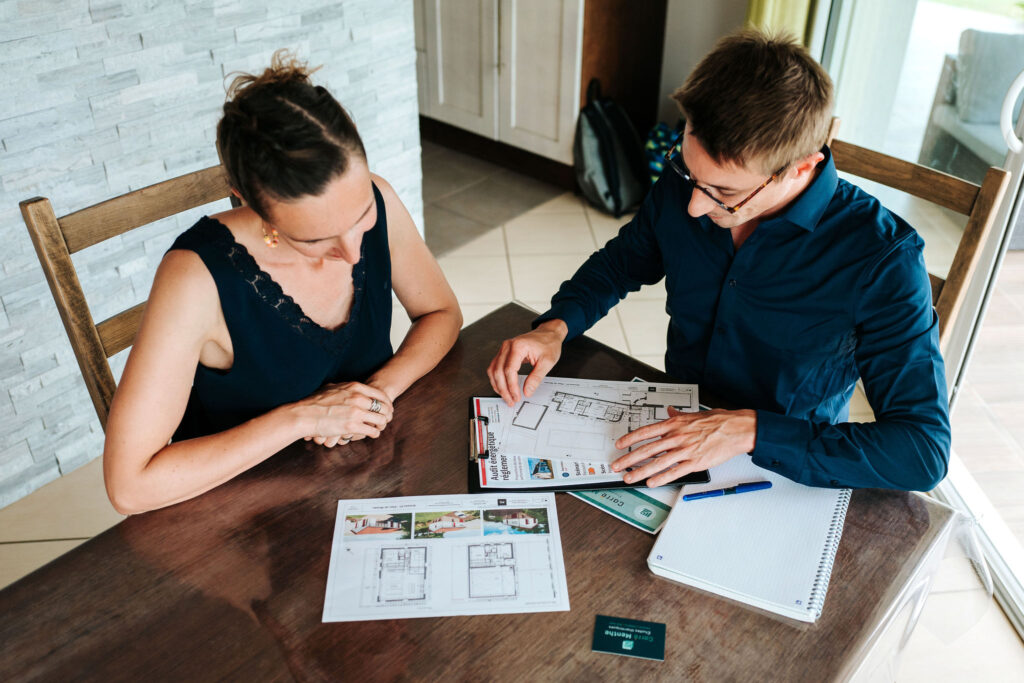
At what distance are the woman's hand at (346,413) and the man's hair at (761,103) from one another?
2.03 feet

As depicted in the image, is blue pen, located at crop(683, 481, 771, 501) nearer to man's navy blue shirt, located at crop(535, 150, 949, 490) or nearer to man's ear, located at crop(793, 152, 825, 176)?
man's navy blue shirt, located at crop(535, 150, 949, 490)

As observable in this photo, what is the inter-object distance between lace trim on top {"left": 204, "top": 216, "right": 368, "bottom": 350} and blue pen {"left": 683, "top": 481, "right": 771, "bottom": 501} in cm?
62

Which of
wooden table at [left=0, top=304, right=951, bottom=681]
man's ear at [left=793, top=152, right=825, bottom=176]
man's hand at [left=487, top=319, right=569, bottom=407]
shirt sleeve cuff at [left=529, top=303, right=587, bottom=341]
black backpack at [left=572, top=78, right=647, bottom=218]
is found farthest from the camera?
black backpack at [left=572, top=78, right=647, bottom=218]

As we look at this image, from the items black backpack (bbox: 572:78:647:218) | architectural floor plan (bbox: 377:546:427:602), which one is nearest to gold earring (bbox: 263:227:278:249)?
architectural floor plan (bbox: 377:546:427:602)

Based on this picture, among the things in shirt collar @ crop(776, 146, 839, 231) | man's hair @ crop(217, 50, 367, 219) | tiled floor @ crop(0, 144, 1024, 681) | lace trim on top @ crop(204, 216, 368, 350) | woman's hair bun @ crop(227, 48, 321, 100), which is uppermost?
woman's hair bun @ crop(227, 48, 321, 100)

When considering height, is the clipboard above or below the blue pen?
below

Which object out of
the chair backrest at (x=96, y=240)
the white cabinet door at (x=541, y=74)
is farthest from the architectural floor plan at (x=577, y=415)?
the white cabinet door at (x=541, y=74)

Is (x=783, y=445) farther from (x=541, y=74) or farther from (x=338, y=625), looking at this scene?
(x=541, y=74)

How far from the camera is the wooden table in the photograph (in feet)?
2.93

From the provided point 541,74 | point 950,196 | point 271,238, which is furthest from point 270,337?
point 541,74

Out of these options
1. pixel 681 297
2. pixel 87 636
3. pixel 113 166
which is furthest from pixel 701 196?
pixel 113 166

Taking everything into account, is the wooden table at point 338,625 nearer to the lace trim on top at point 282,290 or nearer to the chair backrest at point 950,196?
the lace trim on top at point 282,290

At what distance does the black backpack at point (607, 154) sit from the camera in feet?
11.7

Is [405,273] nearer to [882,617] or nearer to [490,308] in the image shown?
[882,617]
